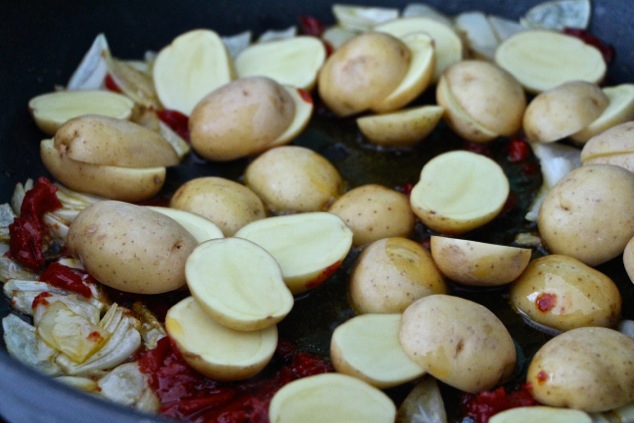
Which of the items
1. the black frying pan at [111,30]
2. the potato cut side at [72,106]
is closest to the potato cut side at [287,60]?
the black frying pan at [111,30]

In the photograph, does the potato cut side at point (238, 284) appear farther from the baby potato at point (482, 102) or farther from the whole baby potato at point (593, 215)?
the baby potato at point (482, 102)

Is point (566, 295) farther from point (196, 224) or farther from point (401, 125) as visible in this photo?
point (196, 224)

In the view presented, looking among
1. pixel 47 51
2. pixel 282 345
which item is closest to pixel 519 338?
pixel 282 345

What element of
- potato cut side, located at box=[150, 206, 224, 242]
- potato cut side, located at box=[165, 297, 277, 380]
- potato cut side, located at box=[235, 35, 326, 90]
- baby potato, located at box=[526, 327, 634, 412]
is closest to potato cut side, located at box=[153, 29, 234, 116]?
potato cut side, located at box=[235, 35, 326, 90]

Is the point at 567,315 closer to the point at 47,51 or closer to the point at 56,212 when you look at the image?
the point at 56,212

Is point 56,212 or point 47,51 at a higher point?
point 47,51

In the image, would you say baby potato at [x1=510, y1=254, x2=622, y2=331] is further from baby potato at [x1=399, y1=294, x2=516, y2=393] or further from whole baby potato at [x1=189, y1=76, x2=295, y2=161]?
whole baby potato at [x1=189, y1=76, x2=295, y2=161]

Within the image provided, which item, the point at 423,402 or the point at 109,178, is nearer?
the point at 423,402
